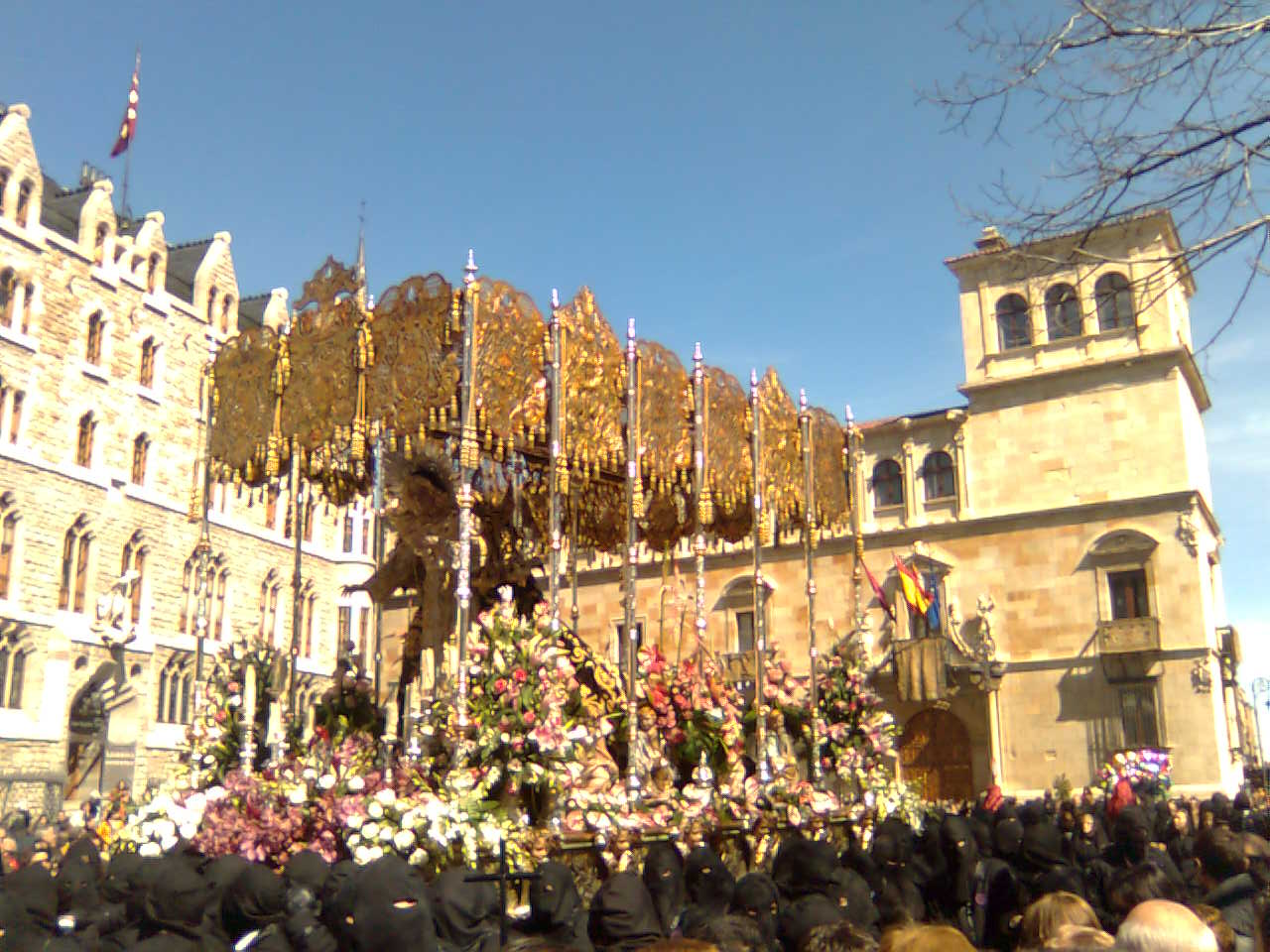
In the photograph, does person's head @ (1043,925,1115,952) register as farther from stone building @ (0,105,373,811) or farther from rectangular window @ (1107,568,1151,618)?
rectangular window @ (1107,568,1151,618)

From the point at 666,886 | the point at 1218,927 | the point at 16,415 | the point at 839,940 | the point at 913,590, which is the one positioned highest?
the point at 16,415

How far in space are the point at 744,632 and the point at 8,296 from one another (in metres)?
20.0

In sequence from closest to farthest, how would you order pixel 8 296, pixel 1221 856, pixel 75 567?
pixel 1221 856
pixel 8 296
pixel 75 567

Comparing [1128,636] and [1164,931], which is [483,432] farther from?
[1128,636]

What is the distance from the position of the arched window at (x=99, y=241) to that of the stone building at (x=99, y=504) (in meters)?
0.06

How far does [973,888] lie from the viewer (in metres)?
7.87

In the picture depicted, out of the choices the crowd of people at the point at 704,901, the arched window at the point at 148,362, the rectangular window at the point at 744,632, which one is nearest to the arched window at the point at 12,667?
the arched window at the point at 148,362

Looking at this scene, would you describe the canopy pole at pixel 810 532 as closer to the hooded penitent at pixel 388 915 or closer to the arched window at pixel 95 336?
the hooded penitent at pixel 388 915

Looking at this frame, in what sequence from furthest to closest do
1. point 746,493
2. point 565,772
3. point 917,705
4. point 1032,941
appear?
point 917,705
point 746,493
point 565,772
point 1032,941

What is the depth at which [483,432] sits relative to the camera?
37.8 ft

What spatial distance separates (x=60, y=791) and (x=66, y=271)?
12700 mm

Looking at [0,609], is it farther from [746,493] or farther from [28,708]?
[746,493]

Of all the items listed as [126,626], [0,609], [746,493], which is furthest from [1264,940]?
Answer: [126,626]

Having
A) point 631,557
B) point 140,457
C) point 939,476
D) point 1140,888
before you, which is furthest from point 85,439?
point 1140,888
